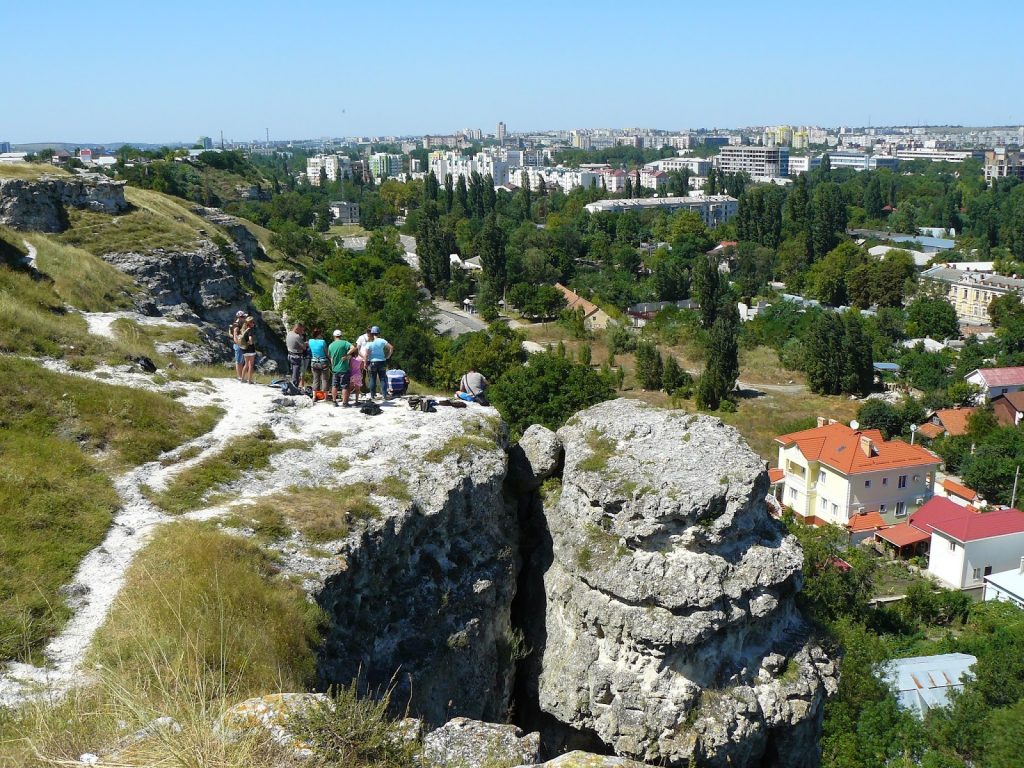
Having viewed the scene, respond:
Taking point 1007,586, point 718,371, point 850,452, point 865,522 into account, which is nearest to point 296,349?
point 1007,586

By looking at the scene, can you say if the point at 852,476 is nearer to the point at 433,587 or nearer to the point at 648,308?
the point at 433,587

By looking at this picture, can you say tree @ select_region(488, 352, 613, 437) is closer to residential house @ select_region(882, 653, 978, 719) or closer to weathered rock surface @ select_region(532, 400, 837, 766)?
residential house @ select_region(882, 653, 978, 719)

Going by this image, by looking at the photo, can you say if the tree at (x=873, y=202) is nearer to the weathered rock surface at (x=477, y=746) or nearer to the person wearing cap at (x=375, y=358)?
the person wearing cap at (x=375, y=358)

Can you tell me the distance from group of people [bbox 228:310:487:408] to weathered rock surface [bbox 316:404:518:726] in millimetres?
1796

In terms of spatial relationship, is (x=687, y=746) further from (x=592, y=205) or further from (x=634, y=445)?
(x=592, y=205)

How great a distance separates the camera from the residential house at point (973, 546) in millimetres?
27906

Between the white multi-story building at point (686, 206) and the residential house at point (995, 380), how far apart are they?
72.3 m

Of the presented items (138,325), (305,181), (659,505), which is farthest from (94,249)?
(305,181)

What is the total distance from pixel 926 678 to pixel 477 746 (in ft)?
55.4

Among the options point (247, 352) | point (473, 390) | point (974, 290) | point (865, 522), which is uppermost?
point (247, 352)

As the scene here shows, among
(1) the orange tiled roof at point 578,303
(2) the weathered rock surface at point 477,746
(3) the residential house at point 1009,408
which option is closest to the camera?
(2) the weathered rock surface at point 477,746

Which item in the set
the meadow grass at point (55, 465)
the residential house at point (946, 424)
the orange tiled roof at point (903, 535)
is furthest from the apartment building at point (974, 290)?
the meadow grass at point (55, 465)

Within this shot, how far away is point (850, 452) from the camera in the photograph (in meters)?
33.6

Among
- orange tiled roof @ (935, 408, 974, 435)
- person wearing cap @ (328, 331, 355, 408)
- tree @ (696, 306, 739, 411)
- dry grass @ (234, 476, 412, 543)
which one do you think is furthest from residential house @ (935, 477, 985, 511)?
dry grass @ (234, 476, 412, 543)
